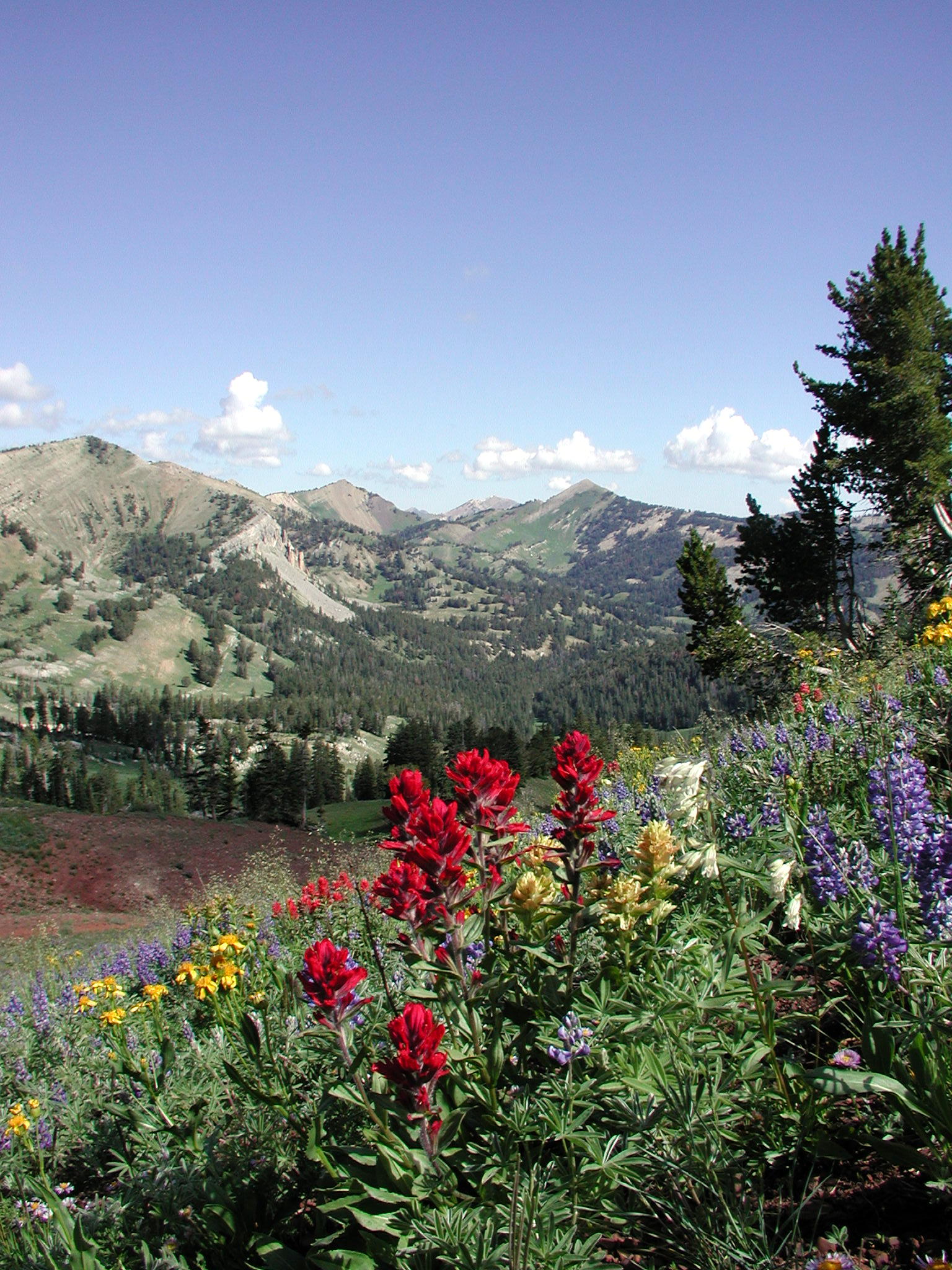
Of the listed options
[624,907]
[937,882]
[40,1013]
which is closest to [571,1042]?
[624,907]

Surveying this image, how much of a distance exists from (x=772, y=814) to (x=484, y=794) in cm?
218

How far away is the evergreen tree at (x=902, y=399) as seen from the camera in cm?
2898

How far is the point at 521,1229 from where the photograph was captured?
2107 millimetres

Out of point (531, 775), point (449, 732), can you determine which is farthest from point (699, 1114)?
point (449, 732)

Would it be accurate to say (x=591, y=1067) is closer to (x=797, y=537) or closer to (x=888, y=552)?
(x=888, y=552)

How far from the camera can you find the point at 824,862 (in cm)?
292

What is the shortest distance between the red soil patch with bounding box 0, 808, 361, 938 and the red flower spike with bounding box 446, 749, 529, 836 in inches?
1383

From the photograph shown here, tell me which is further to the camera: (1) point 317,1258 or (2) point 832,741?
(2) point 832,741

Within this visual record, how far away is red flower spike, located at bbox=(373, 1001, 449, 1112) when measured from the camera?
7.34 ft

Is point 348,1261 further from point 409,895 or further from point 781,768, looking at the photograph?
point 781,768

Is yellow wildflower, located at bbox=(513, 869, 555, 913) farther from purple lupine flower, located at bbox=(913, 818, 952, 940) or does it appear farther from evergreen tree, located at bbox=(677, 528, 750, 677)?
evergreen tree, located at bbox=(677, 528, 750, 677)

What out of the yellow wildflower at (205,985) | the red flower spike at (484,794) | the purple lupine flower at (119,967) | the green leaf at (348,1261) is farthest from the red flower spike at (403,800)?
the purple lupine flower at (119,967)

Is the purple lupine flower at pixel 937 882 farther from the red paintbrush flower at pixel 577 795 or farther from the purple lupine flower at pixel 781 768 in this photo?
the purple lupine flower at pixel 781 768

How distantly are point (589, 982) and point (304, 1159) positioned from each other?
4.84 feet
